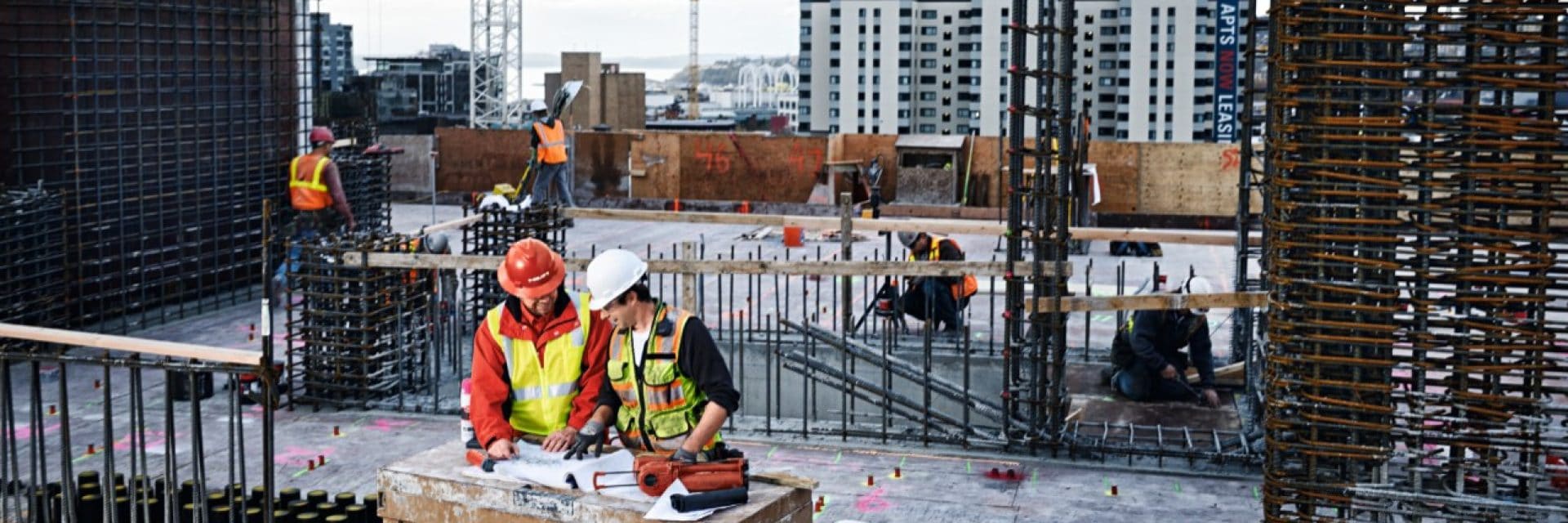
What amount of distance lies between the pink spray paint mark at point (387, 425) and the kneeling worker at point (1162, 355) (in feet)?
20.1

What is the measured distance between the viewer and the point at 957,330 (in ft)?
55.8

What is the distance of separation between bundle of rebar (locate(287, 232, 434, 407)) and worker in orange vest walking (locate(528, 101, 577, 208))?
21.7 feet

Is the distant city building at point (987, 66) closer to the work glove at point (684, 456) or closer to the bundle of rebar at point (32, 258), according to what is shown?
the bundle of rebar at point (32, 258)

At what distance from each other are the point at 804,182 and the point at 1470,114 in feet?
78.3

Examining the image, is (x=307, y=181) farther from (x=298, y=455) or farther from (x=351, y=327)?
(x=298, y=455)

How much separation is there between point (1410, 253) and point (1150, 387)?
6014mm

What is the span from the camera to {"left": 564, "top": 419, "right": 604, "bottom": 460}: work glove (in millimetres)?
8055

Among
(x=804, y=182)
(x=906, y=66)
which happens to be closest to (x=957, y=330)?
(x=804, y=182)

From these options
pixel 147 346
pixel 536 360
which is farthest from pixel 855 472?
pixel 147 346

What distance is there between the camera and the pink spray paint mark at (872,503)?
449 inches

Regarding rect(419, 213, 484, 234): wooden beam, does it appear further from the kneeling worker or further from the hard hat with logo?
the kneeling worker

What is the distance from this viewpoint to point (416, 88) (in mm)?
59031

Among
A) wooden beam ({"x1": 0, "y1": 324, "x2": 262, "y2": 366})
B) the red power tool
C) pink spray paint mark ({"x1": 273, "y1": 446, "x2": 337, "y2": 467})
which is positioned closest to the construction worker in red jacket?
the red power tool

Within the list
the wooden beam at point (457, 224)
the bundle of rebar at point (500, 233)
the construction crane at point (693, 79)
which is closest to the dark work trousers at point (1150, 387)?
the bundle of rebar at point (500, 233)
